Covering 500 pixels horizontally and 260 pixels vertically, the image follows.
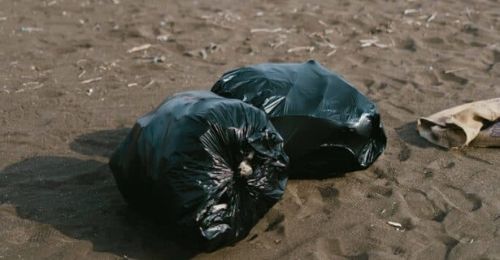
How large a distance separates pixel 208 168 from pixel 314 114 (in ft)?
2.83

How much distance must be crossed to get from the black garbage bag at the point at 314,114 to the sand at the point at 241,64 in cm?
13

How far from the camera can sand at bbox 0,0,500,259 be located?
3.18m

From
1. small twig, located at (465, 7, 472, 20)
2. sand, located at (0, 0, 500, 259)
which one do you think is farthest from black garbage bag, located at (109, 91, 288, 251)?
small twig, located at (465, 7, 472, 20)

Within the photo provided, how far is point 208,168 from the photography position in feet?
9.38

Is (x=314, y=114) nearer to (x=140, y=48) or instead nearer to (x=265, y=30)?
(x=140, y=48)

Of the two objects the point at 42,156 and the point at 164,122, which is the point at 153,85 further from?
the point at 164,122

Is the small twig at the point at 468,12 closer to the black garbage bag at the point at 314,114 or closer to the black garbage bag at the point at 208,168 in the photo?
the black garbage bag at the point at 314,114

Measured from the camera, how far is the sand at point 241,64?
3180 mm

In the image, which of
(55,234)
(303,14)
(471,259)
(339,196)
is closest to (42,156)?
(55,234)

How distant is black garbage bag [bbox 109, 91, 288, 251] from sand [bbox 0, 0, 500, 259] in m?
0.23

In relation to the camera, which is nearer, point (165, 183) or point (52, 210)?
point (165, 183)

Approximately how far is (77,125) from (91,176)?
77 centimetres

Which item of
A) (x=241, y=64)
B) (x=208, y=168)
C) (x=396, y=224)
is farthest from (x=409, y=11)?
(x=208, y=168)

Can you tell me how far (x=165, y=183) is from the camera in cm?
286
